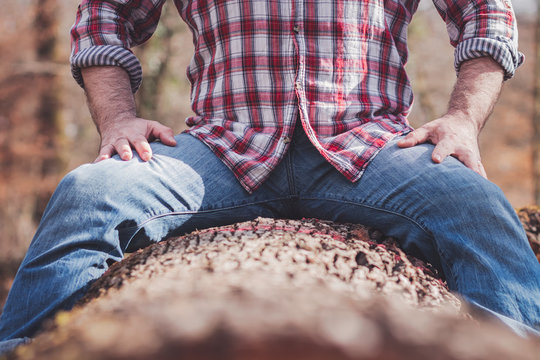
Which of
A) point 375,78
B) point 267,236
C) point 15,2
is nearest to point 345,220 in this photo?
point 267,236

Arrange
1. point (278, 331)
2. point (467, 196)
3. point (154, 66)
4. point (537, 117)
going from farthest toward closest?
point (537, 117)
point (154, 66)
point (467, 196)
point (278, 331)

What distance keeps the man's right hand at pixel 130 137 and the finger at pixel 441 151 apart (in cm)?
107

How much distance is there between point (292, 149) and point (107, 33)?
1.10 meters

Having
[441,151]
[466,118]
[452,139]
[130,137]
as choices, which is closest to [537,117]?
[466,118]

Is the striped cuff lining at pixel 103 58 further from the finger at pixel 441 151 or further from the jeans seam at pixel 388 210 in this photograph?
the finger at pixel 441 151

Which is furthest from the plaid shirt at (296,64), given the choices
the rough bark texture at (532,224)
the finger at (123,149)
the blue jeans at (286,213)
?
the rough bark texture at (532,224)

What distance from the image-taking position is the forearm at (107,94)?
188cm

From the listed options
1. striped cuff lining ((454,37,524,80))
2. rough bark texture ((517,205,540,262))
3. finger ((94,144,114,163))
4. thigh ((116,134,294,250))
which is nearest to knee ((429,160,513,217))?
thigh ((116,134,294,250))

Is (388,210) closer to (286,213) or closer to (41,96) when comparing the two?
(286,213)

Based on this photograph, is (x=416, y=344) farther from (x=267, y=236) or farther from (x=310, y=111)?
(x=310, y=111)

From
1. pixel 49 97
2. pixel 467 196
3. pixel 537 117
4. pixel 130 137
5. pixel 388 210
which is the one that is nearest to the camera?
pixel 467 196

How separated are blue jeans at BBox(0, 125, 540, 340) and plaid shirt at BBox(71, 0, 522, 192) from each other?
0.35 feet

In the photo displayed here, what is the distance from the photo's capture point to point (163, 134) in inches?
69.1

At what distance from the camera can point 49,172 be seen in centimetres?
779
